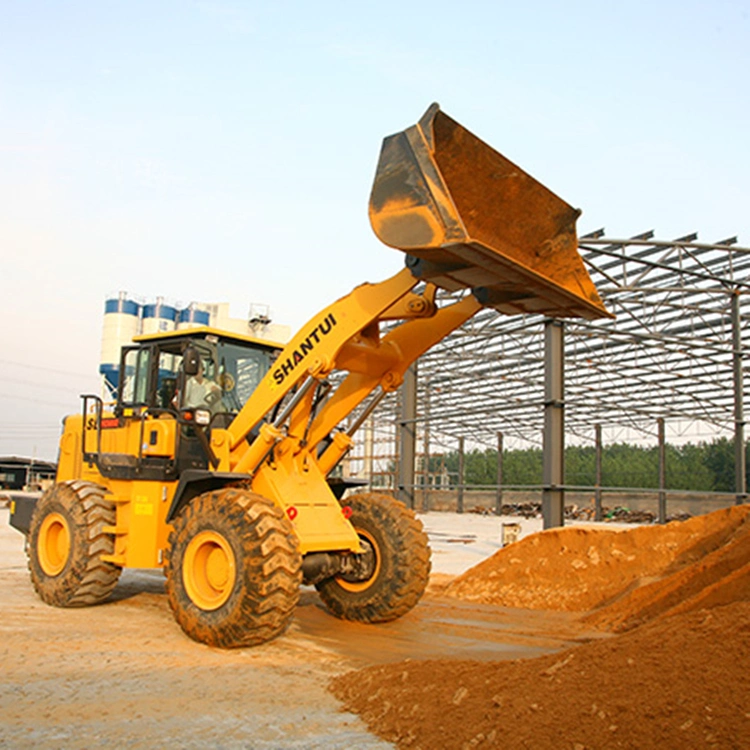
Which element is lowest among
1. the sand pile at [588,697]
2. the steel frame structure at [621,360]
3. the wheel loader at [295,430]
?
the sand pile at [588,697]

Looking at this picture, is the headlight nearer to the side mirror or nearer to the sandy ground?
the side mirror

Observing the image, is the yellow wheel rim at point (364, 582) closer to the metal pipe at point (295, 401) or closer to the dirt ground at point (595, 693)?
the metal pipe at point (295, 401)

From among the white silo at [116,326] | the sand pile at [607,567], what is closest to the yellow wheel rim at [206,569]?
the sand pile at [607,567]

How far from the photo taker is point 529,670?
15.0ft

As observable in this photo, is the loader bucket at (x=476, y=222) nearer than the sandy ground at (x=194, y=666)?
No

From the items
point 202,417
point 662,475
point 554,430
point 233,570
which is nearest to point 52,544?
point 202,417

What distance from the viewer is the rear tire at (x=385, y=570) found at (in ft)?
24.2

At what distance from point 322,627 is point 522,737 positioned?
3.90 meters

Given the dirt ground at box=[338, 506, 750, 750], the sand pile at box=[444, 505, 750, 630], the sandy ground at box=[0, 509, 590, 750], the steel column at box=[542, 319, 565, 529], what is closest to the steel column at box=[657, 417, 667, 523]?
the steel column at box=[542, 319, 565, 529]

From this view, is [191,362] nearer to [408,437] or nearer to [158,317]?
[408,437]

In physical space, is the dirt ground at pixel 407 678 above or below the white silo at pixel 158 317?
below

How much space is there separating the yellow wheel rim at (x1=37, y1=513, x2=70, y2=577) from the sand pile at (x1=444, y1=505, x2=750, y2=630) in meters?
4.69

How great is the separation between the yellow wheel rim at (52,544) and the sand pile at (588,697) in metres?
4.15

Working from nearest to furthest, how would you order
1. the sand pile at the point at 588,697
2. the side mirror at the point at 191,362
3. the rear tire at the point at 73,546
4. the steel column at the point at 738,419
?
the sand pile at the point at 588,697, the side mirror at the point at 191,362, the rear tire at the point at 73,546, the steel column at the point at 738,419
